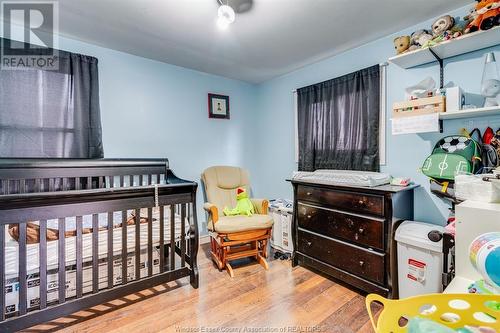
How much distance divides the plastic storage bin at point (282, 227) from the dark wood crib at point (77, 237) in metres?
1.13

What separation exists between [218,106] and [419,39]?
7.64ft

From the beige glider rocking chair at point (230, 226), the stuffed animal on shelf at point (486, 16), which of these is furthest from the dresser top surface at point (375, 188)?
the stuffed animal on shelf at point (486, 16)

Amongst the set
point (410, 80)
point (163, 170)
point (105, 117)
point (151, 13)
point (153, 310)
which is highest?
point (151, 13)

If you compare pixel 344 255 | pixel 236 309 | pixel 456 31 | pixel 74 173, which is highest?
pixel 456 31

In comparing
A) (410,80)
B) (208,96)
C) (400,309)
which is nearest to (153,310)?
(400,309)

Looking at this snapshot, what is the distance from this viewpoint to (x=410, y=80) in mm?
2186

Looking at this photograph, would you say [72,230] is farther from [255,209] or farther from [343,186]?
[343,186]

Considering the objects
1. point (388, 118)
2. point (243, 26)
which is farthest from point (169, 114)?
point (388, 118)

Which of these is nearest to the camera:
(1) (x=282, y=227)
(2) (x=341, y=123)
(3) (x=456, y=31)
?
(3) (x=456, y=31)

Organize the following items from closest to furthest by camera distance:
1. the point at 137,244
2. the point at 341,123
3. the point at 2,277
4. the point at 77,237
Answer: the point at 2,277
the point at 77,237
the point at 137,244
the point at 341,123

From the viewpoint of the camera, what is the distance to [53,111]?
2.25 m

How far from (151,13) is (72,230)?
1.74 m

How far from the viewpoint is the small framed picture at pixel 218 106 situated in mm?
3355

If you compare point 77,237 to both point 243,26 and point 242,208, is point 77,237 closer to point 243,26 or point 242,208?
point 242,208
